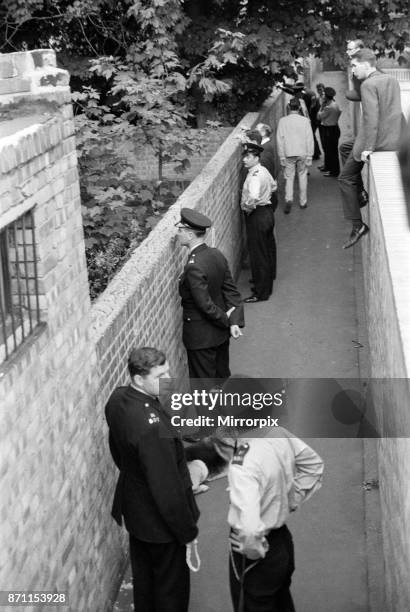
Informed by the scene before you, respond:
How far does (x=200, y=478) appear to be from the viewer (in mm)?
5281

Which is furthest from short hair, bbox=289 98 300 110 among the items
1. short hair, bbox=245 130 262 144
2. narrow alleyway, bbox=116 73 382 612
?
short hair, bbox=245 130 262 144

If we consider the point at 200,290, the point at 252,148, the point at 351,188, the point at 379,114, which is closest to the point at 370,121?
the point at 379,114

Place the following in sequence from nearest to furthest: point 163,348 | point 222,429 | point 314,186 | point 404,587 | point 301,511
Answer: point 404,587, point 222,429, point 301,511, point 163,348, point 314,186

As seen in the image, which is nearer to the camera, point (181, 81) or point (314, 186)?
point (181, 81)

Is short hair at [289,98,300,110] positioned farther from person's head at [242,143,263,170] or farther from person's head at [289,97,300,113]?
person's head at [242,143,263,170]

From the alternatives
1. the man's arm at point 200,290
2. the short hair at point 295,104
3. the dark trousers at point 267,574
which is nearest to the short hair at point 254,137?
the short hair at point 295,104

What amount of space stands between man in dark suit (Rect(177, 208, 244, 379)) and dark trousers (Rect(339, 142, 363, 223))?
7.55ft

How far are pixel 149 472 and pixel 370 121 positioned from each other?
5163 millimetres

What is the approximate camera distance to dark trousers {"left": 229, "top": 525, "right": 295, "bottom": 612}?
4715mm

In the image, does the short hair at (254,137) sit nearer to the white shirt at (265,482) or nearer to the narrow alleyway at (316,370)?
the narrow alleyway at (316,370)

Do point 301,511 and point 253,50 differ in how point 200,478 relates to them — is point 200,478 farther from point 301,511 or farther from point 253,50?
point 253,50

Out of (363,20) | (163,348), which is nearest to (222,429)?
(163,348)

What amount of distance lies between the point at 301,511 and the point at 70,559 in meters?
2.27

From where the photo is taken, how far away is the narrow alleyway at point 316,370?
19.6ft
